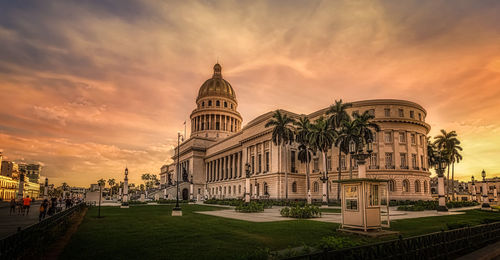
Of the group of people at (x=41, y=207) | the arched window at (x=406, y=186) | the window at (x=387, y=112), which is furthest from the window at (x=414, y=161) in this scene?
the group of people at (x=41, y=207)

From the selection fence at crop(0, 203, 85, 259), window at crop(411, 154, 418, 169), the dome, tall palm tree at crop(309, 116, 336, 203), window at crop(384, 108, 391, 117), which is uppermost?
the dome

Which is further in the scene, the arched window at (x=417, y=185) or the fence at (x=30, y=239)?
the arched window at (x=417, y=185)

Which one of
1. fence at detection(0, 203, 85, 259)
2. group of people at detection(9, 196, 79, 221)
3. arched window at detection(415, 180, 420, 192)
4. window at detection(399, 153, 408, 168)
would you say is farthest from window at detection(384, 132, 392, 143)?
fence at detection(0, 203, 85, 259)

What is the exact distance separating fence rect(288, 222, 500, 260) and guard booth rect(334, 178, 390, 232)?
14.0 feet

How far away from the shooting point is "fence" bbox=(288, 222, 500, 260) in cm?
713

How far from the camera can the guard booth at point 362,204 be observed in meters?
15.4

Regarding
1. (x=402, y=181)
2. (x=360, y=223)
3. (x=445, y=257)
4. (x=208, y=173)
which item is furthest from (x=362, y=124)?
(x=208, y=173)

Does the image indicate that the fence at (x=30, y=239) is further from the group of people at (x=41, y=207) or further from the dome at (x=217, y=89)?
the dome at (x=217, y=89)

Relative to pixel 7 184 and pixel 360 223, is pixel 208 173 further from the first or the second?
pixel 360 223

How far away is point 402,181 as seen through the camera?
58844 mm

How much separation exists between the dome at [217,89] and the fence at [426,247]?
114 metres

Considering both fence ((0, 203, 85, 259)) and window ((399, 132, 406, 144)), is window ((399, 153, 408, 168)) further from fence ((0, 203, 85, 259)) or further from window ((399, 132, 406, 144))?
fence ((0, 203, 85, 259))

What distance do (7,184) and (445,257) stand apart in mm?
134630

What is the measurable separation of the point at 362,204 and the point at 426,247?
20.2 feet
